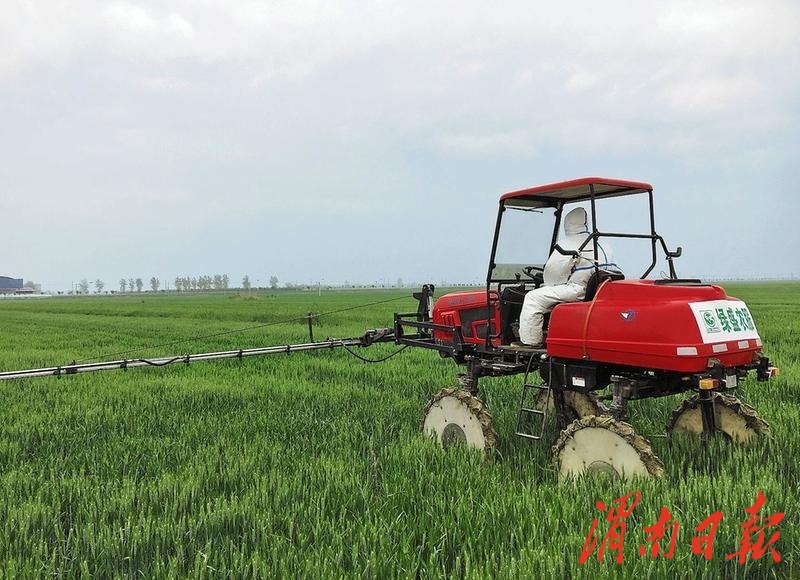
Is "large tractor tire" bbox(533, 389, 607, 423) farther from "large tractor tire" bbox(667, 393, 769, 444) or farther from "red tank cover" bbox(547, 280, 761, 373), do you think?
"red tank cover" bbox(547, 280, 761, 373)

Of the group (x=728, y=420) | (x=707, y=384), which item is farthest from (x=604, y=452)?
(x=728, y=420)

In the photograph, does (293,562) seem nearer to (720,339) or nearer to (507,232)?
(720,339)

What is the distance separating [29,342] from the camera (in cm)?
1864

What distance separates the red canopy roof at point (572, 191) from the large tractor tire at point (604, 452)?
7.23 feet

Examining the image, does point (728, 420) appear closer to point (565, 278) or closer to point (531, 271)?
point (565, 278)

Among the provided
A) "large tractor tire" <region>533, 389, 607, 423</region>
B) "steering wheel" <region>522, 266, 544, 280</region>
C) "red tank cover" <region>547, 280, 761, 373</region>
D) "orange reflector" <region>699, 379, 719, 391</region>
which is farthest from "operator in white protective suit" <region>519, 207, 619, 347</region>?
"orange reflector" <region>699, 379, 719, 391</region>

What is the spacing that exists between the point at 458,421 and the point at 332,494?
1.66 m

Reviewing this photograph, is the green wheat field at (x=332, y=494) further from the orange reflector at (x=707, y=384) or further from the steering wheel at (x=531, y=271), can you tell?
the steering wheel at (x=531, y=271)

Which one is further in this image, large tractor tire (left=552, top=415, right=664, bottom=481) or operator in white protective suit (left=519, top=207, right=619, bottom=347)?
operator in white protective suit (left=519, top=207, right=619, bottom=347)

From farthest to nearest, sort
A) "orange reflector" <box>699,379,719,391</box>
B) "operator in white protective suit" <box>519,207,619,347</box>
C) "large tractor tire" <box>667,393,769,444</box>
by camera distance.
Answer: "operator in white protective suit" <box>519,207,619,347</box> → "large tractor tire" <box>667,393,769,444</box> → "orange reflector" <box>699,379,719,391</box>

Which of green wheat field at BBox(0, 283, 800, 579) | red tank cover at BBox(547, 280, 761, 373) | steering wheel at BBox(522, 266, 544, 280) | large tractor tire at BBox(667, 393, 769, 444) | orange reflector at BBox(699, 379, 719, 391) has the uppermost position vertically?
steering wheel at BBox(522, 266, 544, 280)

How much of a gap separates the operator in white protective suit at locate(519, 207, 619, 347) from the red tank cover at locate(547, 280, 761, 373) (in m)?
0.28

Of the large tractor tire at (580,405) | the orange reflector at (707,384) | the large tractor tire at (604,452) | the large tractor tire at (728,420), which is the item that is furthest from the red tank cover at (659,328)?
the large tractor tire at (580,405)

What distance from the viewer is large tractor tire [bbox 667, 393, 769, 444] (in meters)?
4.98
